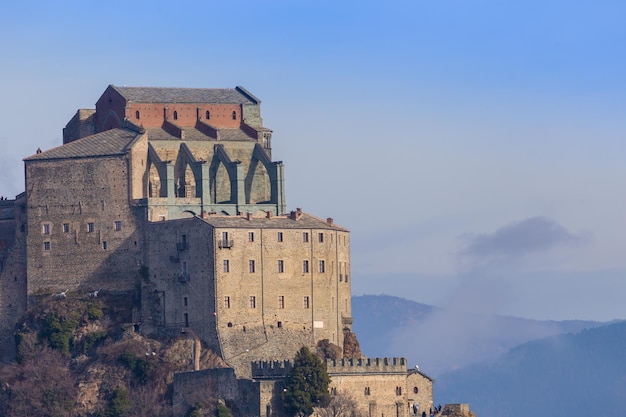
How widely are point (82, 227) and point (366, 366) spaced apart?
2072 centimetres

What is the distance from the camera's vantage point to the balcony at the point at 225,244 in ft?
353

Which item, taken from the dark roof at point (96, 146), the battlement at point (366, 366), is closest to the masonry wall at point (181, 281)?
the dark roof at point (96, 146)

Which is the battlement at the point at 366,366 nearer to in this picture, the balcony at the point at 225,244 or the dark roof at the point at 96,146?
the balcony at the point at 225,244

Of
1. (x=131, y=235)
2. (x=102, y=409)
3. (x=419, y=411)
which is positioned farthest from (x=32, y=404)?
(x=419, y=411)

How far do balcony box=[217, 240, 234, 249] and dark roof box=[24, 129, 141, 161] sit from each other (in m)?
9.99

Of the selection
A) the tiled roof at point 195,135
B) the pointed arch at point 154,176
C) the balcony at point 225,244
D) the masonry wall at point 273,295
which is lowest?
the masonry wall at point 273,295

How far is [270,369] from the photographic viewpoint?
103625mm

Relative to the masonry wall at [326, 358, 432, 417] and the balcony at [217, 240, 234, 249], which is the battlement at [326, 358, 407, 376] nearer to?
the masonry wall at [326, 358, 432, 417]

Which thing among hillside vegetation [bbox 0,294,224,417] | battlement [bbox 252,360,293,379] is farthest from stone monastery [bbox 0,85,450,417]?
hillside vegetation [bbox 0,294,224,417]

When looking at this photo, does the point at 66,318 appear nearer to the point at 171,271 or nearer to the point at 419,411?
the point at 171,271

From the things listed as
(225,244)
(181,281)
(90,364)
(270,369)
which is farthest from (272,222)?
(90,364)

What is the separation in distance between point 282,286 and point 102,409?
502 inches

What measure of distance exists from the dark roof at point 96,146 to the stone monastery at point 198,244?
0.40ft

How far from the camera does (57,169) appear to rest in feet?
374
